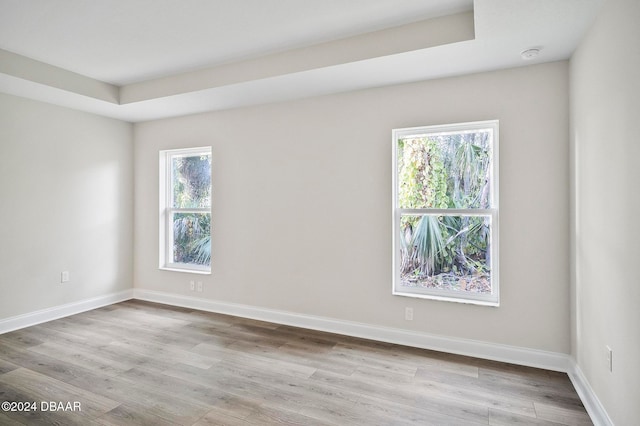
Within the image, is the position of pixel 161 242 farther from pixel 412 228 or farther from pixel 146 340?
pixel 412 228

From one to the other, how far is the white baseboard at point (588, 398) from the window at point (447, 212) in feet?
2.37

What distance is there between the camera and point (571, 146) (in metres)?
2.74

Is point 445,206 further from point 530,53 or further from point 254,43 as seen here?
point 254,43

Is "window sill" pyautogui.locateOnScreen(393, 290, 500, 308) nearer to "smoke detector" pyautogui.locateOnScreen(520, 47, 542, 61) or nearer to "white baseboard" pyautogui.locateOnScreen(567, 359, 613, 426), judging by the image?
"white baseboard" pyautogui.locateOnScreen(567, 359, 613, 426)

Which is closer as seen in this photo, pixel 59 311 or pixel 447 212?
pixel 447 212

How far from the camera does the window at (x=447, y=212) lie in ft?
10.3

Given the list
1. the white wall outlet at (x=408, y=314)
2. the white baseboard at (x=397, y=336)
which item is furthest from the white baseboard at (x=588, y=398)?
the white wall outlet at (x=408, y=314)

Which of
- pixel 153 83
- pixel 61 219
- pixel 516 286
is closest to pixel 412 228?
pixel 516 286

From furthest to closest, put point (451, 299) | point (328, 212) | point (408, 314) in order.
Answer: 1. point (328, 212)
2. point (408, 314)
3. point (451, 299)

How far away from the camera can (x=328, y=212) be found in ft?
12.2

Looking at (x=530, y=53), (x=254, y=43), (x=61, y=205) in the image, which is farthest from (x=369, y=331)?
(x=61, y=205)

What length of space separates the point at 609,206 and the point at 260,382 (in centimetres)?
259

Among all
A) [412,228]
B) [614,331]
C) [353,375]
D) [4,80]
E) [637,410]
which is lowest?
[353,375]

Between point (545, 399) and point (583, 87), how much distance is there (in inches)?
85.9
